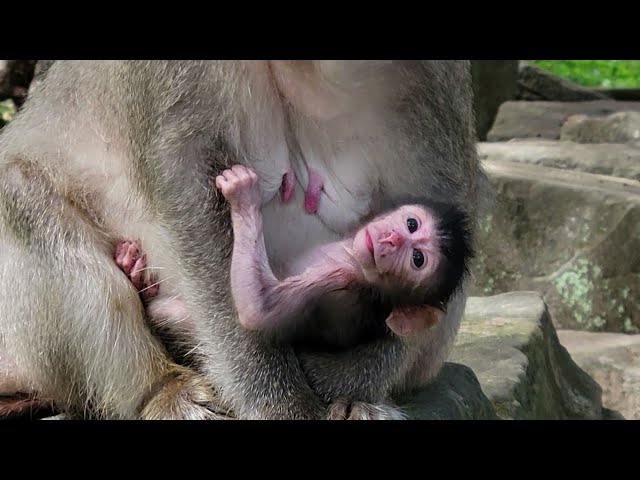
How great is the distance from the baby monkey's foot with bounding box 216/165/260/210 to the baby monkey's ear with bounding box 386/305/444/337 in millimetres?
695

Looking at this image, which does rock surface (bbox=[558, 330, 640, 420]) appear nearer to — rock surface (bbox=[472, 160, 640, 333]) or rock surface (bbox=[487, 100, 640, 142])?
rock surface (bbox=[472, 160, 640, 333])

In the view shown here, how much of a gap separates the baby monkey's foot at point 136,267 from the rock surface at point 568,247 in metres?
4.55

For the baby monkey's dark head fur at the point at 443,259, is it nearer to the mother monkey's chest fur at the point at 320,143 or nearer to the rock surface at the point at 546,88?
the mother monkey's chest fur at the point at 320,143

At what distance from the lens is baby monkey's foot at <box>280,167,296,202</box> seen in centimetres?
373

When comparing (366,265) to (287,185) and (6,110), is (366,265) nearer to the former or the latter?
(287,185)

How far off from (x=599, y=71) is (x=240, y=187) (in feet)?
54.1

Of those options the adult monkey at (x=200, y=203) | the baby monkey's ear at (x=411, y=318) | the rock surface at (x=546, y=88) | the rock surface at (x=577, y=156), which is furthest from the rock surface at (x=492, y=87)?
the baby monkey's ear at (x=411, y=318)

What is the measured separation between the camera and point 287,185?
374cm

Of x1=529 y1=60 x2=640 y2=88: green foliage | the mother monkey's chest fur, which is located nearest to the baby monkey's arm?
the mother monkey's chest fur

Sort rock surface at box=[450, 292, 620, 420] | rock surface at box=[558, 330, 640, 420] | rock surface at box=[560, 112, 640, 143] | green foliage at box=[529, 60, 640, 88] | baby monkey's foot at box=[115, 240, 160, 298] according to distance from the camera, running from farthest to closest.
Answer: green foliage at box=[529, 60, 640, 88], rock surface at box=[560, 112, 640, 143], rock surface at box=[558, 330, 640, 420], rock surface at box=[450, 292, 620, 420], baby monkey's foot at box=[115, 240, 160, 298]

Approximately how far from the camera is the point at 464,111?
13.4ft
